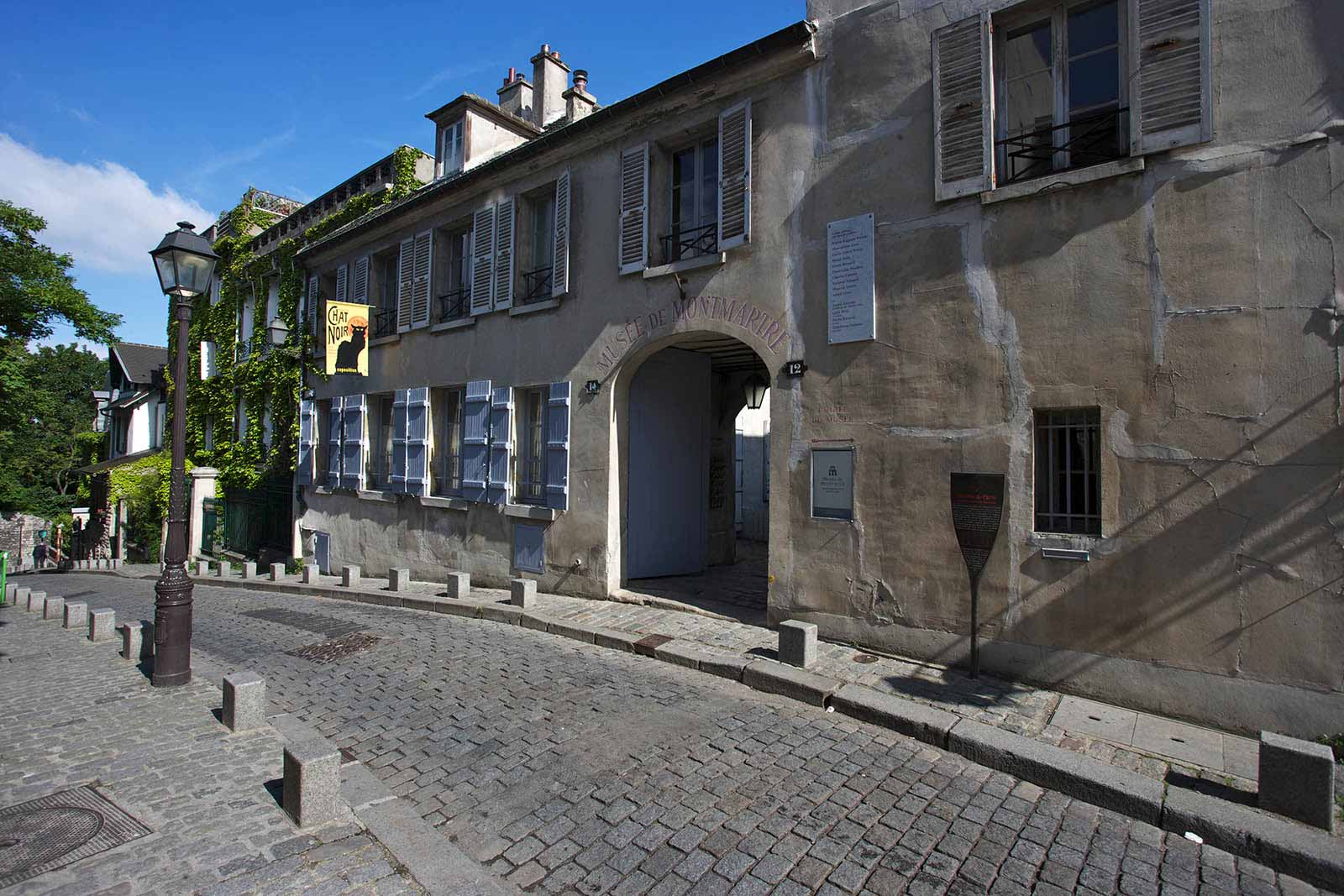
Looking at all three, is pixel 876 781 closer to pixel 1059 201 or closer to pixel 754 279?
pixel 1059 201

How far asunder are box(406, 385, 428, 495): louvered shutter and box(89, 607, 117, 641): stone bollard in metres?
4.53

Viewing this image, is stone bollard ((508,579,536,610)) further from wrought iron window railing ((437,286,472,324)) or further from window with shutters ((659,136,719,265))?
wrought iron window railing ((437,286,472,324))

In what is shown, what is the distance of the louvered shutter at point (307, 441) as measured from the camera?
1468 centimetres

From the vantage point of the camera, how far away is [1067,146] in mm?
5898

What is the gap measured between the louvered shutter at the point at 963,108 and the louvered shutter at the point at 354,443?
10678 mm

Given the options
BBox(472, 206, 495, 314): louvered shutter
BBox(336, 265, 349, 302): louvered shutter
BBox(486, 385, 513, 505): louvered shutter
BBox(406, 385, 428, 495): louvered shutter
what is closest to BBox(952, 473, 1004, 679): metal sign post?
BBox(486, 385, 513, 505): louvered shutter

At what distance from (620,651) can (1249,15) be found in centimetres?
724

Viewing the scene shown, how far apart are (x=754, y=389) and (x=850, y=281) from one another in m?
4.66

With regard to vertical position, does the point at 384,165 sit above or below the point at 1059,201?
above

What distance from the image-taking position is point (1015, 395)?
596cm

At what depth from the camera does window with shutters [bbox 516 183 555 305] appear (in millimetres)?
10562

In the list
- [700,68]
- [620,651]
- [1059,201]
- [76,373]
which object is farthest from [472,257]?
[76,373]

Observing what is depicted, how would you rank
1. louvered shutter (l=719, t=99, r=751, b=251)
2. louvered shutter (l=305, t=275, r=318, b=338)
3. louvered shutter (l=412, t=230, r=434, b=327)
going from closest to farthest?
louvered shutter (l=719, t=99, r=751, b=251), louvered shutter (l=412, t=230, r=434, b=327), louvered shutter (l=305, t=275, r=318, b=338)

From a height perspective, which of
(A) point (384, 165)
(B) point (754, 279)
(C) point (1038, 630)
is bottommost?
(C) point (1038, 630)
